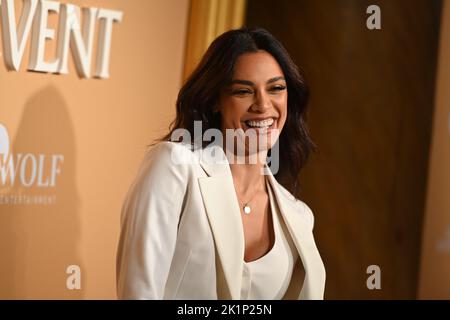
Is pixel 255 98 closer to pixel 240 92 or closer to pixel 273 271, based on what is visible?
pixel 240 92

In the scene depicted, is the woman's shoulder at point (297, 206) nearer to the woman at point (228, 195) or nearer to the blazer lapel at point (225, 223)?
the woman at point (228, 195)

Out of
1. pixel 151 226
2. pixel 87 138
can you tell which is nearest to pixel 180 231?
pixel 151 226

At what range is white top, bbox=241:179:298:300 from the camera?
1.94 metres

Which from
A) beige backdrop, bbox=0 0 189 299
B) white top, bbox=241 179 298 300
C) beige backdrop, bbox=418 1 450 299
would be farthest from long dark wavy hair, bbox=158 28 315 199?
beige backdrop, bbox=418 1 450 299

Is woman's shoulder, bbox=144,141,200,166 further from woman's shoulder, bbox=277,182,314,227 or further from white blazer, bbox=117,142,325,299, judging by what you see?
woman's shoulder, bbox=277,182,314,227

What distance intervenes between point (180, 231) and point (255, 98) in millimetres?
445

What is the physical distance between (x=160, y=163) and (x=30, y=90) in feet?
2.55

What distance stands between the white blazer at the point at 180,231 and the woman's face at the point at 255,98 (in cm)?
14

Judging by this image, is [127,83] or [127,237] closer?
[127,237]

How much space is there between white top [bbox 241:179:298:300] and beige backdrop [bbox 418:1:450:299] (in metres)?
1.08

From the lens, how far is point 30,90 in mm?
2381

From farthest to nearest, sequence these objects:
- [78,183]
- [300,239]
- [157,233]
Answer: [78,183] → [300,239] → [157,233]

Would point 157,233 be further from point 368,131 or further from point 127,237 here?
point 368,131
